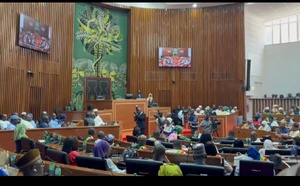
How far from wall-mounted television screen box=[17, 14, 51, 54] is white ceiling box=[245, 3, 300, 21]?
12730 mm

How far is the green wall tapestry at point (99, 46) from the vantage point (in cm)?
1620

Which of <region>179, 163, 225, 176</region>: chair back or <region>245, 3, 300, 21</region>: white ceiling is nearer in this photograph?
<region>179, 163, 225, 176</region>: chair back

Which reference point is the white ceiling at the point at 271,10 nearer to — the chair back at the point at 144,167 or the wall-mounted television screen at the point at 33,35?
the wall-mounted television screen at the point at 33,35

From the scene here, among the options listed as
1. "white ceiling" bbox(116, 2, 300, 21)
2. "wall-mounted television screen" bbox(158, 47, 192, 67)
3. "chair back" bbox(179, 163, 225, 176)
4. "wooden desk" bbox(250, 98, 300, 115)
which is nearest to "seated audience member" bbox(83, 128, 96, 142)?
"chair back" bbox(179, 163, 225, 176)

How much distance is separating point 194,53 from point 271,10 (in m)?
5.96

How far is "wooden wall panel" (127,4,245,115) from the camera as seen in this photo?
Answer: 18453mm

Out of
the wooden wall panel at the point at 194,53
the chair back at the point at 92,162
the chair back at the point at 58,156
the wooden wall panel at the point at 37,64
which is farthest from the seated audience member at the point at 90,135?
the wooden wall panel at the point at 194,53

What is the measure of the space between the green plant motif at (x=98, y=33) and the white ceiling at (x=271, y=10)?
8.91 meters

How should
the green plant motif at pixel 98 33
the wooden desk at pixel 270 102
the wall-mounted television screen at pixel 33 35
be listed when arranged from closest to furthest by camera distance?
the wall-mounted television screen at pixel 33 35, the green plant motif at pixel 98 33, the wooden desk at pixel 270 102

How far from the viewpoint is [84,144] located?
6211 millimetres

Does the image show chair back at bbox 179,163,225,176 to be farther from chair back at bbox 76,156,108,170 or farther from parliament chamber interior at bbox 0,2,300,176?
parliament chamber interior at bbox 0,2,300,176

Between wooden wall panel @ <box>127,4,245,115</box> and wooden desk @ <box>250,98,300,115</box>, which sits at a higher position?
wooden wall panel @ <box>127,4,245,115</box>

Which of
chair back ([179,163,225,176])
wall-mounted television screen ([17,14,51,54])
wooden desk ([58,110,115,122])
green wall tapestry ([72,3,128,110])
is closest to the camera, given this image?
chair back ([179,163,225,176])

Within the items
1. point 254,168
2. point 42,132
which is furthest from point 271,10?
point 254,168
